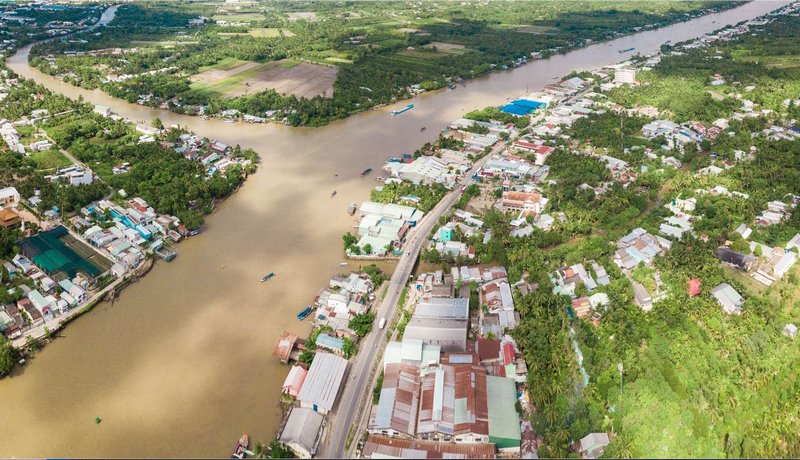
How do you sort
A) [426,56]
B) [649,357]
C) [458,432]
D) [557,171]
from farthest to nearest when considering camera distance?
[426,56], [557,171], [649,357], [458,432]

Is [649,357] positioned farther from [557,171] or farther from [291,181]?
[291,181]

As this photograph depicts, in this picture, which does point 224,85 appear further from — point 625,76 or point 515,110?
point 625,76

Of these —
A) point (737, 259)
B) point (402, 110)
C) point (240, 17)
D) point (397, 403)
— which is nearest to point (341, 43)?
point (402, 110)

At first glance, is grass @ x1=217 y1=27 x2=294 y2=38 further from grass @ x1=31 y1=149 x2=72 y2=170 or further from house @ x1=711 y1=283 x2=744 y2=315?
house @ x1=711 y1=283 x2=744 y2=315

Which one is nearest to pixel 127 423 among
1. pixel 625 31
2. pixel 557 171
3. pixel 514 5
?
pixel 557 171

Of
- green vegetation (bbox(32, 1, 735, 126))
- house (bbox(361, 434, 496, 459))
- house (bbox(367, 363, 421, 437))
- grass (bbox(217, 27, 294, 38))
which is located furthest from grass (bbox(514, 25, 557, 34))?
house (bbox(361, 434, 496, 459))

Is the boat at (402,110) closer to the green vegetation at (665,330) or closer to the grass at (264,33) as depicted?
the green vegetation at (665,330)

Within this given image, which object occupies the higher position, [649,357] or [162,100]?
[162,100]

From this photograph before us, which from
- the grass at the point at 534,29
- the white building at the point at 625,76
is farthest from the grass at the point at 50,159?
the grass at the point at 534,29
